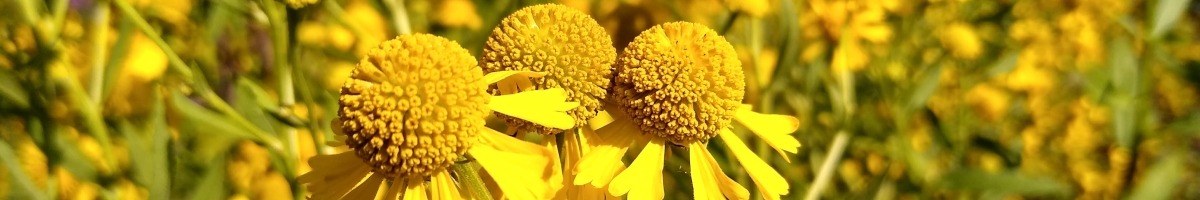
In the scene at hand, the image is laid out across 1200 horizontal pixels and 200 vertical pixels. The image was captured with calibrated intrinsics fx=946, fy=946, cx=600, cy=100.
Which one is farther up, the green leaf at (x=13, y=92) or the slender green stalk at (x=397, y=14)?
the slender green stalk at (x=397, y=14)

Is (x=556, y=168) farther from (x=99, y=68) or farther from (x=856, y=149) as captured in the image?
(x=856, y=149)

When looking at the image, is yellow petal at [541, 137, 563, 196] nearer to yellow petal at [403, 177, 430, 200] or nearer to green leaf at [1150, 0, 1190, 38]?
yellow petal at [403, 177, 430, 200]

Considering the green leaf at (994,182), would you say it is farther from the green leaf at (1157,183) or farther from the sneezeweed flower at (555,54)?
the sneezeweed flower at (555,54)

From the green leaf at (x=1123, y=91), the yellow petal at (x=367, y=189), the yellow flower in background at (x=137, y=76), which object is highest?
the green leaf at (x=1123, y=91)

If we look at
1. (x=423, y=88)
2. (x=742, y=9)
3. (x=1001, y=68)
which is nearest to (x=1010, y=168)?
(x=1001, y=68)

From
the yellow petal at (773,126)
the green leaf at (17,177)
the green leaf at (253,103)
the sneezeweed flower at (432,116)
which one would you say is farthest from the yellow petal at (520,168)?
the green leaf at (17,177)

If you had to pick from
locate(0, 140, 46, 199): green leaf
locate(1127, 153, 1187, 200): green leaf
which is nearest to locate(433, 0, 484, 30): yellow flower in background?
locate(0, 140, 46, 199): green leaf
